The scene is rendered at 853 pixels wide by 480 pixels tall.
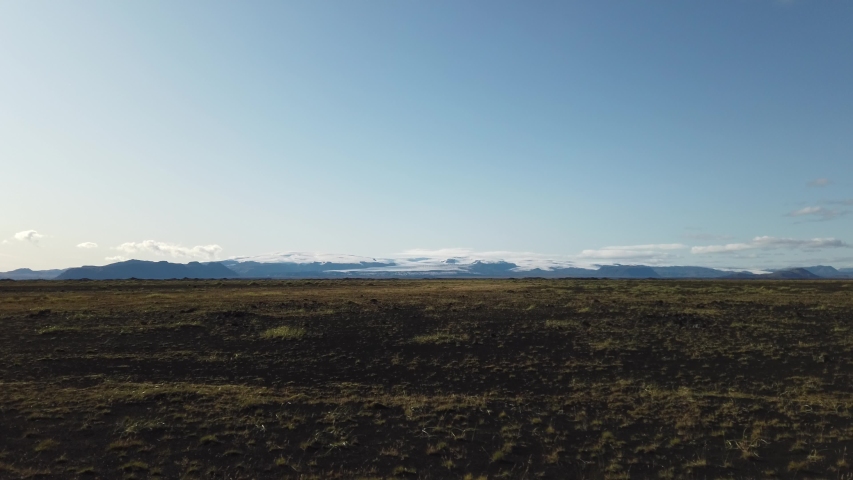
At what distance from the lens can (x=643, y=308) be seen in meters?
45.6

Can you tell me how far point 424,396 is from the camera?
22.1 metres

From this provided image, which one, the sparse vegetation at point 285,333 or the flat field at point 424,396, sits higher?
the sparse vegetation at point 285,333

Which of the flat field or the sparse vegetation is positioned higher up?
the sparse vegetation

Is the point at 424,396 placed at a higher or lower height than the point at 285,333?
lower

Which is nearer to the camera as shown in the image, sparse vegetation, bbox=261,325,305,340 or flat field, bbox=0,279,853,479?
flat field, bbox=0,279,853,479

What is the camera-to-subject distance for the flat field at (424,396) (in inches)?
607

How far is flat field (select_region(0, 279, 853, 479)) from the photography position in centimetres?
1542

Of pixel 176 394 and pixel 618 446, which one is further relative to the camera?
pixel 176 394

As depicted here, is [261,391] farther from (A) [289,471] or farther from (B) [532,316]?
(B) [532,316]

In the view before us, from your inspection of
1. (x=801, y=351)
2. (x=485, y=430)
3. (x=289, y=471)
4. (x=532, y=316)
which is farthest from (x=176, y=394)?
(x=801, y=351)

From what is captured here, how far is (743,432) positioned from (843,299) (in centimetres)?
4942

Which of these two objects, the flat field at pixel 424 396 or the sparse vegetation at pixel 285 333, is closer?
Result: the flat field at pixel 424 396

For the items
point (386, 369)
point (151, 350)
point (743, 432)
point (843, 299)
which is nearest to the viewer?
point (743, 432)

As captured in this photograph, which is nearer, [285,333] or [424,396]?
[424,396]
